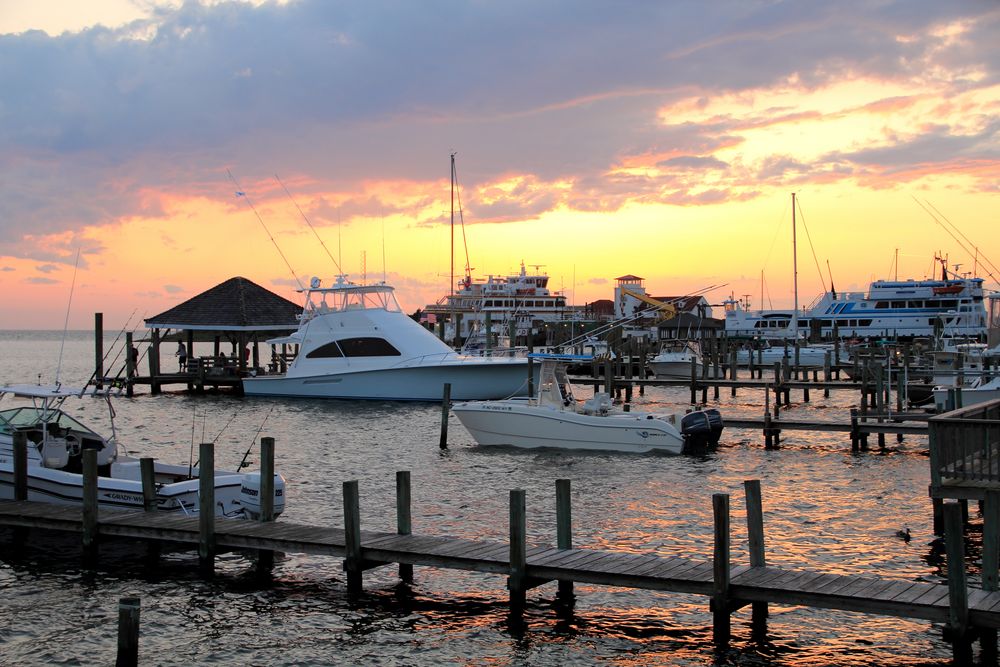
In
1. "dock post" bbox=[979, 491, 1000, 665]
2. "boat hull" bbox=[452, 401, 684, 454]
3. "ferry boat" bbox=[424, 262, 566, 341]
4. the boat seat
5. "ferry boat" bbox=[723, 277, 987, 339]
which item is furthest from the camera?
"ferry boat" bbox=[424, 262, 566, 341]

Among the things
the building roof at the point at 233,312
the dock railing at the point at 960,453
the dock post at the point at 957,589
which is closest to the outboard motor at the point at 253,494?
the dock railing at the point at 960,453

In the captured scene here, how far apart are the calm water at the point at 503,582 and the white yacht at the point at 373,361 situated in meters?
14.7

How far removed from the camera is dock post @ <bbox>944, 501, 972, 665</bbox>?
9578mm

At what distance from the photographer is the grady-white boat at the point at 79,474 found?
604 inches

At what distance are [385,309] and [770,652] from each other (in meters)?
32.7

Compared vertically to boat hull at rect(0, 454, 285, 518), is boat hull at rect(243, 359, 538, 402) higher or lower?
higher

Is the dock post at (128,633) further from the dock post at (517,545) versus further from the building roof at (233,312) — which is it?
the building roof at (233,312)

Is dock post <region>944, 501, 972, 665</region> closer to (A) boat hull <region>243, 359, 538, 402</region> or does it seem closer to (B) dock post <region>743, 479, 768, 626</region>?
(B) dock post <region>743, 479, 768, 626</region>

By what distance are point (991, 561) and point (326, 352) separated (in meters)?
34.6

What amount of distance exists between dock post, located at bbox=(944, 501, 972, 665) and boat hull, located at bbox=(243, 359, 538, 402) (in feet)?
98.3

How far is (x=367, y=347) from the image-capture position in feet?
138

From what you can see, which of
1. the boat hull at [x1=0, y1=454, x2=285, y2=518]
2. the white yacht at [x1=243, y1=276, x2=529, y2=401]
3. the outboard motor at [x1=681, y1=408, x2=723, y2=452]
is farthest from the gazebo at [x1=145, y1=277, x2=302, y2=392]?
the boat hull at [x1=0, y1=454, x2=285, y2=518]

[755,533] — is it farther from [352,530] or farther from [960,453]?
[352,530]

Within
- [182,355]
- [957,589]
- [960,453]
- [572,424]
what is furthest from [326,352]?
[957,589]
